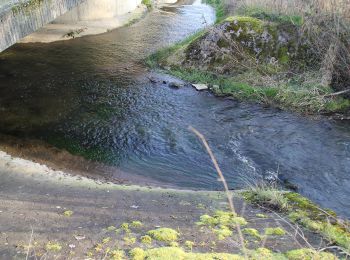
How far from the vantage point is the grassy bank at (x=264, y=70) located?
15.2 meters

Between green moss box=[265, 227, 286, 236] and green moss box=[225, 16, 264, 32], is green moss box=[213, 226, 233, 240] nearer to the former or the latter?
green moss box=[265, 227, 286, 236]

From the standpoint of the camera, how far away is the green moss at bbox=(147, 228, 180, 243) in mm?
6457

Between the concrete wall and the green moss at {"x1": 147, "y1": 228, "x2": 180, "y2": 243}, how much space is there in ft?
66.6

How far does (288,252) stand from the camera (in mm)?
5953

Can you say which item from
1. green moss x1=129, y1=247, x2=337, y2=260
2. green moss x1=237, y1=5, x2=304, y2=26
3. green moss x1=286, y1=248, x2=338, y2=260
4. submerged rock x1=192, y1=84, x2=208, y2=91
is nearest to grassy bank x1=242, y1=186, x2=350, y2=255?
green moss x1=286, y1=248, x2=338, y2=260

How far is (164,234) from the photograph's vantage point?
6.56 metres

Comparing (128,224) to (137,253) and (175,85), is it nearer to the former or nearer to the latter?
(137,253)

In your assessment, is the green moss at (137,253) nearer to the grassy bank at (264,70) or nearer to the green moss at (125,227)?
the green moss at (125,227)

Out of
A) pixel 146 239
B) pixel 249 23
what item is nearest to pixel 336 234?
pixel 146 239

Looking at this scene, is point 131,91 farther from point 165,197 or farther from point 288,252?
point 288,252

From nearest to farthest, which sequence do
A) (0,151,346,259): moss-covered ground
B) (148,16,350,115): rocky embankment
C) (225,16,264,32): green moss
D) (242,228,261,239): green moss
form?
(0,151,346,259): moss-covered ground, (242,228,261,239): green moss, (148,16,350,115): rocky embankment, (225,16,264,32): green moss

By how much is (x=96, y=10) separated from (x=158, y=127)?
15.5m

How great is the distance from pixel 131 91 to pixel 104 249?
10552mm

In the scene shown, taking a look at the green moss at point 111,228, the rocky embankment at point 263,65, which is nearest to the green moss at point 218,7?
the rocky embankment at point 263,65
